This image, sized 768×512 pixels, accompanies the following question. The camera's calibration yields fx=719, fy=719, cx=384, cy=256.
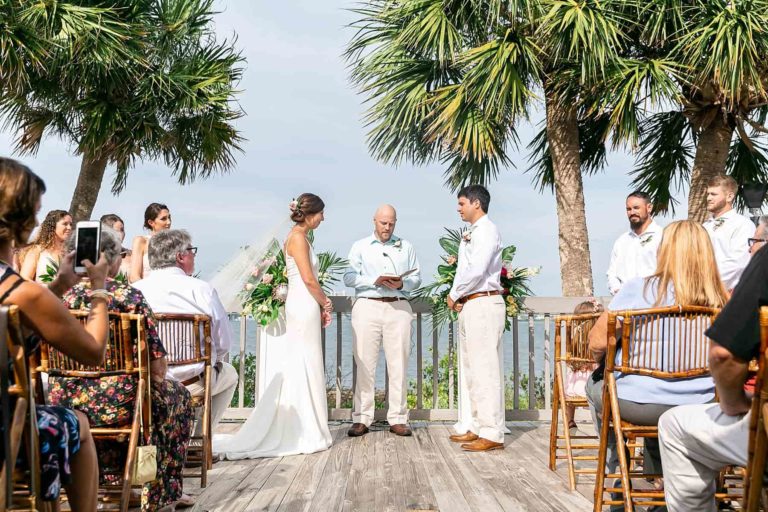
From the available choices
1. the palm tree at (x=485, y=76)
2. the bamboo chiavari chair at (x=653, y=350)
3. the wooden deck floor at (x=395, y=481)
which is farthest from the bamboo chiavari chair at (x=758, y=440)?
the palm tree at (x=485, y=76)

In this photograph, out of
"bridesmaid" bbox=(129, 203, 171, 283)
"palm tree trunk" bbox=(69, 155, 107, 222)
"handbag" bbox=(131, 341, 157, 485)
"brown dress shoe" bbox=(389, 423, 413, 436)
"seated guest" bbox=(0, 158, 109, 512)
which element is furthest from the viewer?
"palm tree trunk" bbox=(69, 155, 107, 222)

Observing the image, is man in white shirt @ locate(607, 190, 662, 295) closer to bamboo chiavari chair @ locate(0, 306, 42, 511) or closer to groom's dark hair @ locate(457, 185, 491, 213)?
groom's dark hair @ locate(457, 185, 491, 213)

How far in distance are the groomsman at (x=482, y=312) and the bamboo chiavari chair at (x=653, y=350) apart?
2.16 meters

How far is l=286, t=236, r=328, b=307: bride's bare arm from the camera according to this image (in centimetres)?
545

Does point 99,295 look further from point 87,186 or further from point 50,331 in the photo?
point 87,186

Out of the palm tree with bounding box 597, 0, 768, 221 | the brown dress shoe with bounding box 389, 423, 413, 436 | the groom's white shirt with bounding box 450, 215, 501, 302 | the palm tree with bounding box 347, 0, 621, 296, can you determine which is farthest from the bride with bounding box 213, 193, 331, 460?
the palm tree with bounding box 597, 0, 768, 221

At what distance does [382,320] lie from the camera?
Answer: 584cm

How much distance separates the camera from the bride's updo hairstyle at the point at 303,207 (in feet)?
18.2

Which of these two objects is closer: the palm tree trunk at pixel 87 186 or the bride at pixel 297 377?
the bride at pixel 297 377

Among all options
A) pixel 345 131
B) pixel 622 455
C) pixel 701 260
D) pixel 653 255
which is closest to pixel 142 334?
pixel 622 455

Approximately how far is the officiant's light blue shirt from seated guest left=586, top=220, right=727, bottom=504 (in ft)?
9.43

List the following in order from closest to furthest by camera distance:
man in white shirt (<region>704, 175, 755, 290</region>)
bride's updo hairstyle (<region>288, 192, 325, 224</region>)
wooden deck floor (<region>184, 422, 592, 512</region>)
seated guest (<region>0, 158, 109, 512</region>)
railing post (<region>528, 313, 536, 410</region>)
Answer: seated guest (<region>0, 158, 109, 512</region>)
wooden deck floor (<region>184, 422, 592, 512</region>)
man in white shirt (<region>704, 175, 755, 290</region>)
bride's updo hairstyle (<region>288, 192, 325, 224</region>)
railing post (<region>528, 313, 536, 410</region>)

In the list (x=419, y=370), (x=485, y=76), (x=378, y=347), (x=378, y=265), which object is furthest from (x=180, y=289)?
(x=485, y=76)

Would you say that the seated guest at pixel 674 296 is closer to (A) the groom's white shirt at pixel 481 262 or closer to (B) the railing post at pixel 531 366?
(A) the groom's white shirt at pixel 481 262
